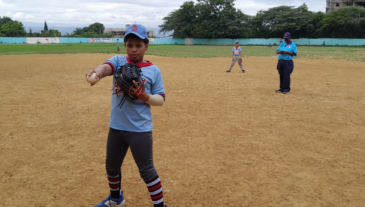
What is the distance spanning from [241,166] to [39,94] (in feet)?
25.2

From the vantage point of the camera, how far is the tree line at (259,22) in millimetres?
60713

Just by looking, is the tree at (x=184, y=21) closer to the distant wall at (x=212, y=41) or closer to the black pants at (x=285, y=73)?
the distant wall at (x=212, y=41)

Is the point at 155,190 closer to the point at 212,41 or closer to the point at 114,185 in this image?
the point at 114,185

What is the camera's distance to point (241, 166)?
4.58 m

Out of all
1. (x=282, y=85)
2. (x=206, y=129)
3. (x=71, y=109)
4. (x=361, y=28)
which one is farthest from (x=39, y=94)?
(x=361, y=28)

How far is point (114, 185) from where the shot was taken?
332 cm

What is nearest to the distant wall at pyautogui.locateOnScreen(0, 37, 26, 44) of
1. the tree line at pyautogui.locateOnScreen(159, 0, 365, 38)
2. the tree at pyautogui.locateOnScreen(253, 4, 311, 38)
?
the tree line at pyautogui.locateOnScreen(159, 0, 365, 38)

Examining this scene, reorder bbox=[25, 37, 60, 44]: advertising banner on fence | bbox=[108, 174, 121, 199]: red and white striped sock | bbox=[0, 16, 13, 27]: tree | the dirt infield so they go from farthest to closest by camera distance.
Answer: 1. bbox=[0, 16, 13, 27]: tree
2. bbox=[25, 37, 60, 44]: advertising banner on fence
3. the dirt infield
4. bbox=[108, 174, 121, 199]: red and white striped sock

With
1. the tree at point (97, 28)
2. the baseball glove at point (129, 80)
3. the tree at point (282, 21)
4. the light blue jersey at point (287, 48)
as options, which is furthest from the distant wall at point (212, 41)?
the baseball glove at point (129, 80)

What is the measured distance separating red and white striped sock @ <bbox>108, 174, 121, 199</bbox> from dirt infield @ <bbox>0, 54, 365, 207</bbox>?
0.27 metres

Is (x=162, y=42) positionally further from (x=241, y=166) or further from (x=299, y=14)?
(x=241, y=166)

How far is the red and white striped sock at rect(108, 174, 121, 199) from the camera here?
326 centimetres

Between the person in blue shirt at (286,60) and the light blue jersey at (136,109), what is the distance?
319 inches

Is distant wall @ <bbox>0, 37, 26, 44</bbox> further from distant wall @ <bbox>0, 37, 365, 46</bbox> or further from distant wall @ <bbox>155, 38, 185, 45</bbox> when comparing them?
distant wall @ <bbox>155, 38, 185, 45</bbox>
